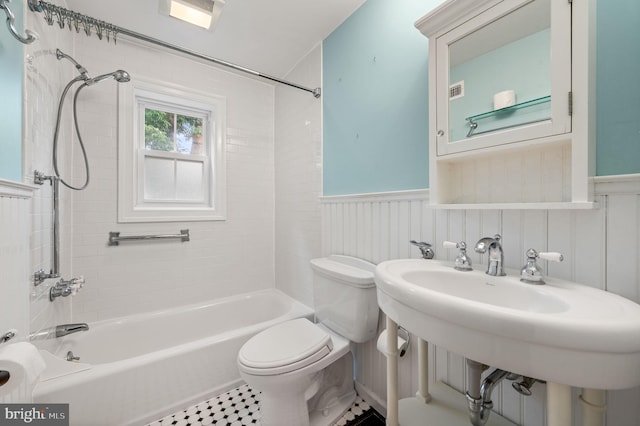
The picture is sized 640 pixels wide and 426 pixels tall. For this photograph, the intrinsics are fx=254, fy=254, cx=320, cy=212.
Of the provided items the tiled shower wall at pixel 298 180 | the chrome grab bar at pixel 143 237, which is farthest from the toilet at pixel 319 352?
the chrome grab bar at pixel 143 237

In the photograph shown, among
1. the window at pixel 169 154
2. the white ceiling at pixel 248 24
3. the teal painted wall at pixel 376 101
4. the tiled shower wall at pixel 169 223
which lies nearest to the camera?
the teal painted wall at pixel 376 101

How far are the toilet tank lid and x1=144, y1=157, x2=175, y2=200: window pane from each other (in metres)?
1.40

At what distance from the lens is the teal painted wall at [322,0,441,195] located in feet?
4.06

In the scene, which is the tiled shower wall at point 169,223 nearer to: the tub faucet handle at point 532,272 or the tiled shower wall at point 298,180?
the tiled shower wall at point 298,180

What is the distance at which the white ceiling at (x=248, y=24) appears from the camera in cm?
152

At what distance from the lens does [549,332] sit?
474 millimetres

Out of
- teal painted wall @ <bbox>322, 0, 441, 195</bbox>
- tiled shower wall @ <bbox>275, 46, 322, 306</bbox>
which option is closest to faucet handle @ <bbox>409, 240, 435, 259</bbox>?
teal painted wall @ <bbox>322, 0, 441, 195</bbox>

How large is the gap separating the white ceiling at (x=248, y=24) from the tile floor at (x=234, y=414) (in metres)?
2.30

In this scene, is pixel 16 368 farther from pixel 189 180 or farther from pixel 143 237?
pixel 189 180

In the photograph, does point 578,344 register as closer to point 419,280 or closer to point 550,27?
point 419,280

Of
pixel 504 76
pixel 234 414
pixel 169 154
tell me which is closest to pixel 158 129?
pixel 169 154

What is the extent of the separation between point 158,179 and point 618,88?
2.54 metres

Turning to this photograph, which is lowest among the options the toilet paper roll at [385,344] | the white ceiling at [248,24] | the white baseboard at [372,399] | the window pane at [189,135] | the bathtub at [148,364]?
the white baseboard at [372,399]

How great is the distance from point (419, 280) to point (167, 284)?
6.25 ft
